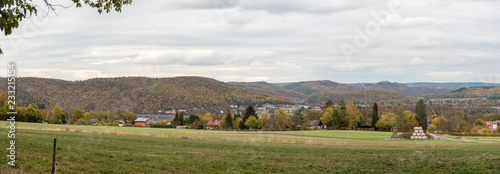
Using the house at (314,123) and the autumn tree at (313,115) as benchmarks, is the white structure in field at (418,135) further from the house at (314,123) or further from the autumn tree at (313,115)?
the autumn tree at (313,115)

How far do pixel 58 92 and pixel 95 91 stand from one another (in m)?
18.5

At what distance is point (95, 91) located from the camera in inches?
7318

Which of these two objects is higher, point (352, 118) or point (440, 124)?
point (352, 118)

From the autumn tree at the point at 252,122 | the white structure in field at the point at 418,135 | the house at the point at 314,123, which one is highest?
the white structure in field at the point at 418,135

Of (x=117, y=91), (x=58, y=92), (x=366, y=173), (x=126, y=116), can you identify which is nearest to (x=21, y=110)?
(x=126, y=116)

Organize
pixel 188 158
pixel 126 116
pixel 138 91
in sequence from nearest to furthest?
pixel 188 158, pixel 126 116, pixel 138 91

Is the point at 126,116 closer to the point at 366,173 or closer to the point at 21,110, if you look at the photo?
the point at 21,110

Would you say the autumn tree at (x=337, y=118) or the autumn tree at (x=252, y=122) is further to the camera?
the autumn tree at (x=337, y=118)

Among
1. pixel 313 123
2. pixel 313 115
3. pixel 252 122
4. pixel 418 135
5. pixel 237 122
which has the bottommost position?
pixel 313 123

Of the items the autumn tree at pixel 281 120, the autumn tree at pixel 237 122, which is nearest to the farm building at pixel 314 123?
the autumn tree at pixel 281 120

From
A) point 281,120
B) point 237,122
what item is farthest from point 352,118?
point 237,122

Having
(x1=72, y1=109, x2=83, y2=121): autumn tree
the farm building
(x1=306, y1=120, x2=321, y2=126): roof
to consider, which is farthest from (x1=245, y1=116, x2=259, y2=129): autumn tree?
(x1=72, y1=109, x2=83, y2=121): autumn tree

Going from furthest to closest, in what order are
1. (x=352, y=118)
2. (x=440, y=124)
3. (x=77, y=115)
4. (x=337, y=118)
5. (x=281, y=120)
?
(x=77, y=115) → (x=440, y=124) → (x=281, y=120) → (x=352, y=118) → (x=337, y=118)

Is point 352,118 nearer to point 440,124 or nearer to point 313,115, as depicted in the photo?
point 313,115
